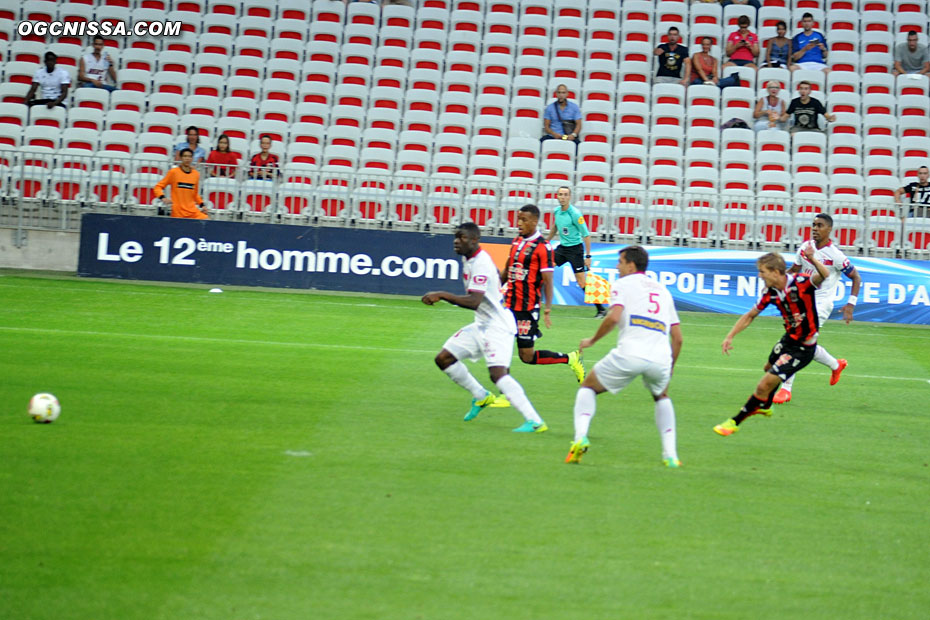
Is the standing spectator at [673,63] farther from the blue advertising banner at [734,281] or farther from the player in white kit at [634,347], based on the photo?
the player in white kit at [634,347]

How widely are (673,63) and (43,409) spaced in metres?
20.5

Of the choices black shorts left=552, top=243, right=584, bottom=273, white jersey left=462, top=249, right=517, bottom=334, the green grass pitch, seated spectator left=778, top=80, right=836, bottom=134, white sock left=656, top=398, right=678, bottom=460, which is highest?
seated spectator left=778, top=80, right=836, bottom=134

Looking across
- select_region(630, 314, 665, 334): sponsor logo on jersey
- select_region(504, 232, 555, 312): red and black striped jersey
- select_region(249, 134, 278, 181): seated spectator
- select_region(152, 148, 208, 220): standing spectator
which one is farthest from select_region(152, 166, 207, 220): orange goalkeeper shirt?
select_region(630, 314, 665, 334): sponsor logo on jersey

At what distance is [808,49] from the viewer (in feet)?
87.3

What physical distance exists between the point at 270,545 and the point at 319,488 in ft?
4.00

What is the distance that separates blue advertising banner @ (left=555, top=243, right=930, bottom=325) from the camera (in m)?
20.5

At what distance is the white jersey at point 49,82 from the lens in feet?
80.9

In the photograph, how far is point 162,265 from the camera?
2094cm

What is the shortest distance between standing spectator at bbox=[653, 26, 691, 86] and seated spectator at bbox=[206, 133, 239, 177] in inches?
428

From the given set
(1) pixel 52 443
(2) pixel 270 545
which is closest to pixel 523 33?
(1) pixel 52 443

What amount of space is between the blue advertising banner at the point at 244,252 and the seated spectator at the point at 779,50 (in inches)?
437

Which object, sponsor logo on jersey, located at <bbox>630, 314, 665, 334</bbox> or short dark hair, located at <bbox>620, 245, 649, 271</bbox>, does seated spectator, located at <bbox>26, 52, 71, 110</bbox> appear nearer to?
short dark hair, located at <bbox>620, 245, 649, 271</bbox>

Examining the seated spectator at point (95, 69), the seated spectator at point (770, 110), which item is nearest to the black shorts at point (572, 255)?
the seated spectator at point (770, 110)

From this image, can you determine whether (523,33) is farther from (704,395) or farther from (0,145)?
(704,395)
